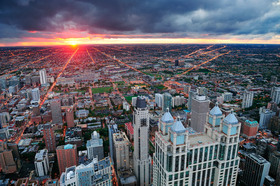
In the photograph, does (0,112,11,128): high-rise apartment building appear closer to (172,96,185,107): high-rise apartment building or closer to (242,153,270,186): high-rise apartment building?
(172,96,185,107): high-rise apartment building

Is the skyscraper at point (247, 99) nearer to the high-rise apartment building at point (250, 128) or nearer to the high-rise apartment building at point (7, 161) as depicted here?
the high-rise apartment building at point (250, 128)

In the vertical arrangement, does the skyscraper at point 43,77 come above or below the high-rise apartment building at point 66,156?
above

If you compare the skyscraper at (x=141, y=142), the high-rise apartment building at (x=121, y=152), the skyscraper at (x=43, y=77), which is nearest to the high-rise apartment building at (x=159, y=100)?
the high-rise apartment building at (x=121, y=152)

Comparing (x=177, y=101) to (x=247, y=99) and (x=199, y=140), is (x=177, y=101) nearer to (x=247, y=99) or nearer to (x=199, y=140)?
(x=247, y=99)

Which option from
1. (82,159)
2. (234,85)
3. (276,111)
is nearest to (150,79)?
(234,85)

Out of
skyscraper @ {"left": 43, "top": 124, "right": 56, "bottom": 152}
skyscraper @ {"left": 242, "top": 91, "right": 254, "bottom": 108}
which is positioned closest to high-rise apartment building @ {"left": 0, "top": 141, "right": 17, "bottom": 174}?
skyscraper @ {"left": 43, "top": 124, "right": 56, "bottom": 152}

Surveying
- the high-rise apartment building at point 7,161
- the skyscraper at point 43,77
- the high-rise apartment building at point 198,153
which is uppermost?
the high-rise apartment building at point 198,153

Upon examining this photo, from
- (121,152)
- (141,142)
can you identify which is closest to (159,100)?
(121,152)
